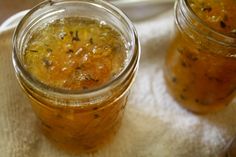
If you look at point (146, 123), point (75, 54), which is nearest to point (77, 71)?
point (75, 54)

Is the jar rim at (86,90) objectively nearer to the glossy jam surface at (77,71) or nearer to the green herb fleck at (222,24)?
the glossy jam surface at (77,71)

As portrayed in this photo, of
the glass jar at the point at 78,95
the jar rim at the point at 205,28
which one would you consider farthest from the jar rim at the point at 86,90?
the jar rim at the point at 205,28

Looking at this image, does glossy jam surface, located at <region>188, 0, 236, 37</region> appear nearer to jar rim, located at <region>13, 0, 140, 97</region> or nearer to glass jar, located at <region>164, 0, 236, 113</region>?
glass jar, located at <region>164, 0, 236, 113</region>

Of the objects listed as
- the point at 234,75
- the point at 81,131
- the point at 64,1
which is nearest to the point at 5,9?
the point at 64,1

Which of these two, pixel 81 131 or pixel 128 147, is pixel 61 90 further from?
pixel 128 147

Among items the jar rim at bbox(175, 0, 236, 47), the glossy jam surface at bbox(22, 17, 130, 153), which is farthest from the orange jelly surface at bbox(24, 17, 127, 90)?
the jar rim at bbox(175, 0, 236, 47)

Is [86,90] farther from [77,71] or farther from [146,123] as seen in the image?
[146,123]

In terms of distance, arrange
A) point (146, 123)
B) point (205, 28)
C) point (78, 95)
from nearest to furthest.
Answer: point (78, 95) < point (205, 28) < point (146, 123)
